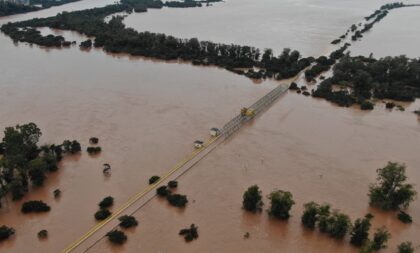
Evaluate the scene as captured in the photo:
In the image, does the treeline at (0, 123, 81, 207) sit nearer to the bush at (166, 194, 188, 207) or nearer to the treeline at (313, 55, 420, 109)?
the bush at (166, 194, 188, 207)

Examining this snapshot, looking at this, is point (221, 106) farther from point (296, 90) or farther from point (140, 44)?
point (140, 44)

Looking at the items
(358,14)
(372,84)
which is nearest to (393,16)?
(358,14)

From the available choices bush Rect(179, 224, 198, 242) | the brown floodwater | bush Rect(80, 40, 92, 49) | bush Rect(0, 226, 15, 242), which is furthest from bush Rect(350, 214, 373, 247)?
bush Rect(80, 40, 92, 49)

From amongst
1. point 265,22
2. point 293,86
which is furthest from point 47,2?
point 293,86

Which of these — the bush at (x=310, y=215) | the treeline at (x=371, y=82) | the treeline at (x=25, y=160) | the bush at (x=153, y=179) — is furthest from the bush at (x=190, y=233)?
the treeline at (x=371, y=82)

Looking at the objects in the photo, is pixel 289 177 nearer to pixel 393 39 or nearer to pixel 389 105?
pixel 389 105

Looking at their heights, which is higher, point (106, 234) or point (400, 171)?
point (400, 171)
